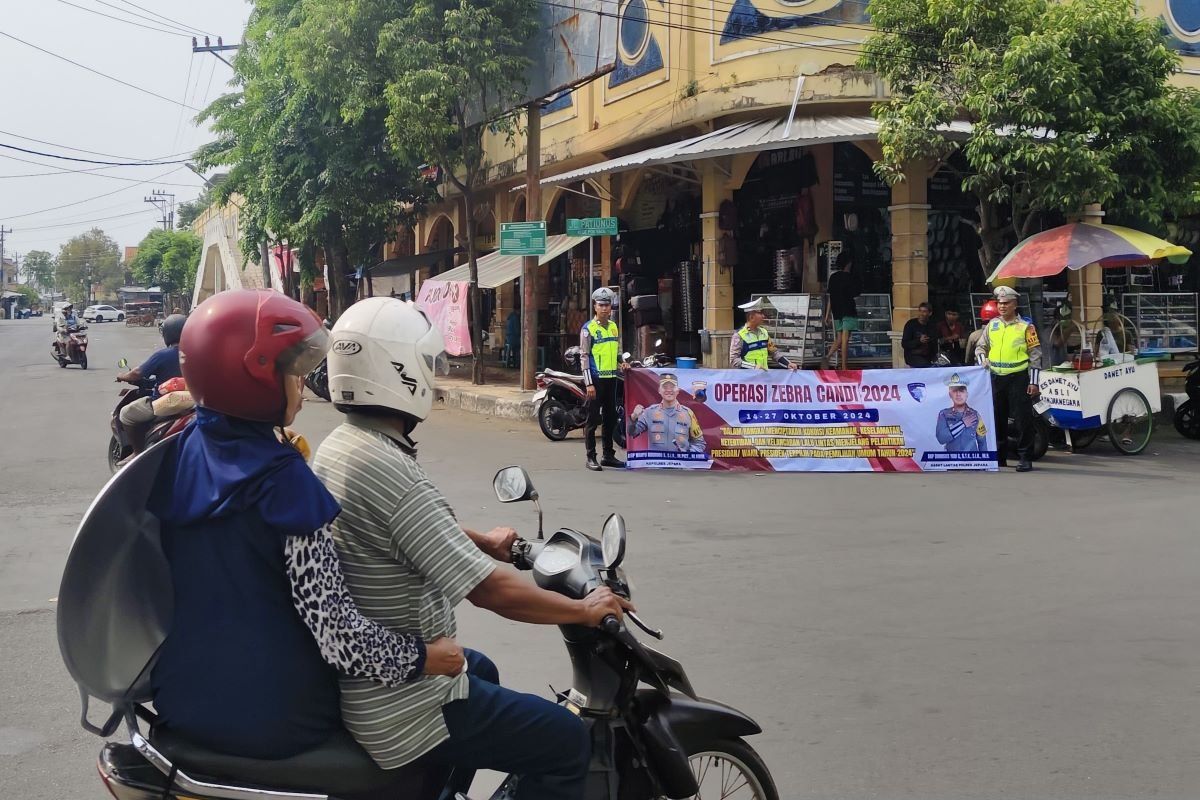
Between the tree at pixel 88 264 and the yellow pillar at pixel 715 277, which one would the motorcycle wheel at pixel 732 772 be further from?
the tree at pixel 88 264

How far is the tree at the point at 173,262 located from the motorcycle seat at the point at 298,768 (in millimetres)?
70983

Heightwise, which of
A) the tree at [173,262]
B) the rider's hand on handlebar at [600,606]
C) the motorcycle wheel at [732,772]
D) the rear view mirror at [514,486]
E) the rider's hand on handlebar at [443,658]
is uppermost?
the tree at [173,262]

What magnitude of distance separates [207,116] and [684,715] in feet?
101

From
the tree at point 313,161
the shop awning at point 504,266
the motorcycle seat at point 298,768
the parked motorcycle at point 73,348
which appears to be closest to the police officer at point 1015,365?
the shop awning at point 504,266

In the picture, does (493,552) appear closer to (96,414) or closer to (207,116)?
(96,414)

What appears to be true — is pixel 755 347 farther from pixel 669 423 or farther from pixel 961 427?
pixel 961 427

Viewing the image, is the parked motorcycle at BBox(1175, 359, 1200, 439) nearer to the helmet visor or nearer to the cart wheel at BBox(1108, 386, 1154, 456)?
the cart wheel at BBox(1108, 386, 1154, 456)

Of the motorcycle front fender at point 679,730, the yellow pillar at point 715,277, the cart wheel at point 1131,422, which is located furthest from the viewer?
the yellow pillar at point 715,277

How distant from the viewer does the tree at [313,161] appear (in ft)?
77.5

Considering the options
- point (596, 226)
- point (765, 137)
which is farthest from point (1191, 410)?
point (596, 226)

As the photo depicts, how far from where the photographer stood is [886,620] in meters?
5.83

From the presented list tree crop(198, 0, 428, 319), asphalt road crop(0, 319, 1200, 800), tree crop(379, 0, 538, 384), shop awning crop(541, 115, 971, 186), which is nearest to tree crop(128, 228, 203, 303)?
tree crop(198, 0, 428, 319)

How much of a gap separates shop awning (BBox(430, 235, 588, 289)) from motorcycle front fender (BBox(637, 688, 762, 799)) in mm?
16386

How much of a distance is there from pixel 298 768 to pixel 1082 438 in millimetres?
11626
